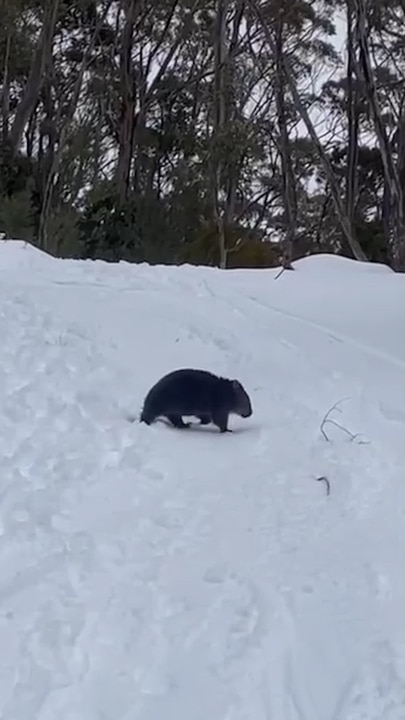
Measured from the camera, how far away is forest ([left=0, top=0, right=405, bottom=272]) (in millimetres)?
15547

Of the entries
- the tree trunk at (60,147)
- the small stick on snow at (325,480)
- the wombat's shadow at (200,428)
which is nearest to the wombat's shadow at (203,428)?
the wombat's shadow at (200,428)

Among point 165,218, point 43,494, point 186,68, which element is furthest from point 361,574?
point 186,68

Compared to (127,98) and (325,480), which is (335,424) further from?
(127,98)

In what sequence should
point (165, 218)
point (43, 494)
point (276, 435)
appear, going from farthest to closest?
point (165, 218), point (276, 435), point (43, 494)

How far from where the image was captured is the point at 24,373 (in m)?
5.95

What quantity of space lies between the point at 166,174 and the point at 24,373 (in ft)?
52.7

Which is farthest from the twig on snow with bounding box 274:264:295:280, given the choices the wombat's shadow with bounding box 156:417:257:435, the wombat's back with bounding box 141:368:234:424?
the wombat's back with bounding box 141:368:234:424

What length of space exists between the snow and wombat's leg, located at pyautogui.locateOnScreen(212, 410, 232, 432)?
64 millimetres

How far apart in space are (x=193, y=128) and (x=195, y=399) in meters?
15.9

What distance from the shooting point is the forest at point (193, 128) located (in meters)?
15.5

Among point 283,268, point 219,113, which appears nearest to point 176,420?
point 283,268

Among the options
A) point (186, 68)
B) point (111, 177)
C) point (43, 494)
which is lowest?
point (43, 494)

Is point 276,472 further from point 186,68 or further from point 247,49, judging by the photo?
point 186,68

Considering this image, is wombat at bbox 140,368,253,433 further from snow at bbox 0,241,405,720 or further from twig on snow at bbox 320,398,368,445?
twig on snow at bbox 320,398,368,445
